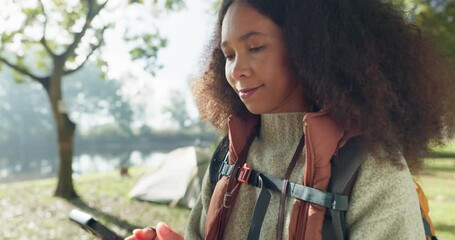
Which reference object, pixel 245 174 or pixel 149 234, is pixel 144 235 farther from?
pixel 245 174

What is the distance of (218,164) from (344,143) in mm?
534

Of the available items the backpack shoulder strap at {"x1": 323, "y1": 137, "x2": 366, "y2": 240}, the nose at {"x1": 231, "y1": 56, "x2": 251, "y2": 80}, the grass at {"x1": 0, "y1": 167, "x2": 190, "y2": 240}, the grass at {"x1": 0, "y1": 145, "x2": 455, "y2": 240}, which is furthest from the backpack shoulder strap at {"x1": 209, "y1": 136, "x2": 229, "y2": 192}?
the grass at {"x1": 0, "y1": 167, "x2": 190, "y2": 240}

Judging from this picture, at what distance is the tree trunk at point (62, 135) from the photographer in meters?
8.80

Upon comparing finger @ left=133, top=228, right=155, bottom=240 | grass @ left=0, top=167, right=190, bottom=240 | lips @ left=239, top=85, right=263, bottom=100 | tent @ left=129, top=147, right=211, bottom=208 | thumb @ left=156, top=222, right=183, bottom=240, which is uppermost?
lips @ left=239, top=85, right=263, bottom=100

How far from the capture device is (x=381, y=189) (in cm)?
109

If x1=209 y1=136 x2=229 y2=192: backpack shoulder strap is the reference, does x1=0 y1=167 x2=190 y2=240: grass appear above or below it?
below

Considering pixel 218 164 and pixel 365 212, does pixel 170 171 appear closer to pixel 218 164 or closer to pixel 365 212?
pixel 218 164

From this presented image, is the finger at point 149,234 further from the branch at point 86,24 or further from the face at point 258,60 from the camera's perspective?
the branch at point 86,24

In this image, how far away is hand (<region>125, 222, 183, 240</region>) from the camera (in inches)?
53.0

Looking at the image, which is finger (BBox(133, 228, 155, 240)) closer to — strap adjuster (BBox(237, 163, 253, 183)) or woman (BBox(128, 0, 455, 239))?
woman (BBox(128, 0, 455, 239))

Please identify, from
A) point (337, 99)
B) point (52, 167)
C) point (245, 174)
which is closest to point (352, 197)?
point (337, 99)

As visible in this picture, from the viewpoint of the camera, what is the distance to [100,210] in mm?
7660

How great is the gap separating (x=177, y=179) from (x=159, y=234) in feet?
22.0

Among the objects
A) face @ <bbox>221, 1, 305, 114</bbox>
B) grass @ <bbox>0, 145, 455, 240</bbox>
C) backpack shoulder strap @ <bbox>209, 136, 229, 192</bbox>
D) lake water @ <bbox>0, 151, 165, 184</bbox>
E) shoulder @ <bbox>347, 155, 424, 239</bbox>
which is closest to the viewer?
shoulder @ <bbox>347, 155, 424, 239</bbox>
